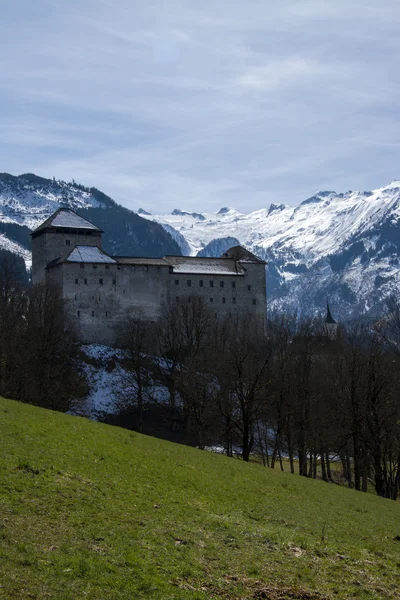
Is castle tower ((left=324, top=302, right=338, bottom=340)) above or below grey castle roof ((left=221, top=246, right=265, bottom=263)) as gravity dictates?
below

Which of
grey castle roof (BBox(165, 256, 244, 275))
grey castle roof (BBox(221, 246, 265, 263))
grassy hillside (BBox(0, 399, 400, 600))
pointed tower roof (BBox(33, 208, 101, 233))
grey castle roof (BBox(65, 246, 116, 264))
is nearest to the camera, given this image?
grassy hillside (BBox(0, 399, 400, 600))

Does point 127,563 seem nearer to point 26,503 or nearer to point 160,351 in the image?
point 26,503

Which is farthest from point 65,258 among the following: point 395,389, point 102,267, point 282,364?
point 395,389

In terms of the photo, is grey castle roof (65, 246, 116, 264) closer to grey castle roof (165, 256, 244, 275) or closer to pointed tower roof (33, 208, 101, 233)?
pointed tower roof (33, 208, 101, 233)

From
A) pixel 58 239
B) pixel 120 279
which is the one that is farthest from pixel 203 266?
pixel 58 239

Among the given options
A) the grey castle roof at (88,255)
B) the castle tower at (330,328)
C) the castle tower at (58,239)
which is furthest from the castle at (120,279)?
the castle tower at (330,328)

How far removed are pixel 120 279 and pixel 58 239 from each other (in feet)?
43.9

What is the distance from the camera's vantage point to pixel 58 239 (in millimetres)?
112062

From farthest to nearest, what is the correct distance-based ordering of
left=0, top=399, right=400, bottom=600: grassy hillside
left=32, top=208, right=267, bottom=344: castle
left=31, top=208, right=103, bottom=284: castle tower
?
left=31, top=208, right=103, bottom=284: castle tower → left=32, top=208, right=267, bottom=344: castle → left=0, top=399, right=400, bottom=600: grassy hillside

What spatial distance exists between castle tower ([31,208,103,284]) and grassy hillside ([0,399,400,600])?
272 ft

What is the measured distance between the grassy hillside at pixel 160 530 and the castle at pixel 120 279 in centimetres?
7249

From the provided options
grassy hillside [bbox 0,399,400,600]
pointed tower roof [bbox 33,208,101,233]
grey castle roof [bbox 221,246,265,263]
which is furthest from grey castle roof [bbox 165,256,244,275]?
grassy hillside [bbox 0,399,400,600]

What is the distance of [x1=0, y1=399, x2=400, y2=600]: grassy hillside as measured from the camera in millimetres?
13703

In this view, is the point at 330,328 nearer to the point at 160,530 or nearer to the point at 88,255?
the point at 88,255
